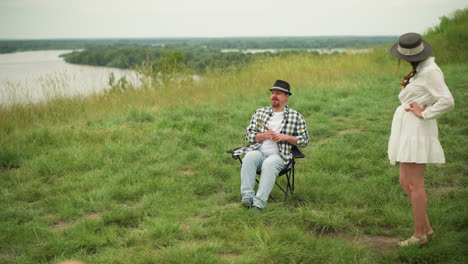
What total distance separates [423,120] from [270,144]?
5.49 feet

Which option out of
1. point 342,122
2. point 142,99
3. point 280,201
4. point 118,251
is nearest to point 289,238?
point 280,201

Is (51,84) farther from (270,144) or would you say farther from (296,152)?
(296,152)

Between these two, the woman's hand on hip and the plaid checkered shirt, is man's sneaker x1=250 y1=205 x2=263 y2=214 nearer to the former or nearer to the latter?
the plaid checkered shirt

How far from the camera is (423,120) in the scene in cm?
274

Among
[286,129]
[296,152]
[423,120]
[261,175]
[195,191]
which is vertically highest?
[423,120]

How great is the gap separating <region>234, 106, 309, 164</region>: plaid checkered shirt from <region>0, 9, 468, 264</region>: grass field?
1.59 ft

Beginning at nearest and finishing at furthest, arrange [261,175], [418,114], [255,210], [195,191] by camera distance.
Result: [418,114] < [255,210] < [261,175] < [195,191]

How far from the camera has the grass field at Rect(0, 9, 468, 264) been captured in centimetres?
305

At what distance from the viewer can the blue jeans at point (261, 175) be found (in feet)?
12.3

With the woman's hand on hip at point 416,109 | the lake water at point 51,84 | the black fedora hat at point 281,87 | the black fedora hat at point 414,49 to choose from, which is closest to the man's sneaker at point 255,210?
the black fedora hat at point 281,87

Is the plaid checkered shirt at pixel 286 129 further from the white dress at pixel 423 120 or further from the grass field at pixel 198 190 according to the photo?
the white dress at pixel 423 120

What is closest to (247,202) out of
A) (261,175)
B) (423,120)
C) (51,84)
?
(261,175)

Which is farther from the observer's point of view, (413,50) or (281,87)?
(281,87)

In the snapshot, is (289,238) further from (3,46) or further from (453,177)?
(3,46)
